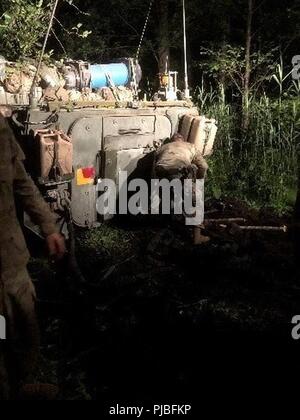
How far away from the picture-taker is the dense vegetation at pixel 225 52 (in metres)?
8.39

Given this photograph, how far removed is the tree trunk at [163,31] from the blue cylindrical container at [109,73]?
408 centimetres

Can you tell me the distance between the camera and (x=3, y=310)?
274 centimetres

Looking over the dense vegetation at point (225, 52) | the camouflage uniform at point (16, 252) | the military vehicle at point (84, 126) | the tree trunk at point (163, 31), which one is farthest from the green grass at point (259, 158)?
the camouflage uniform at point (16, 252)

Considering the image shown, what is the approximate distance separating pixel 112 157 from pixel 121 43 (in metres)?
7.47

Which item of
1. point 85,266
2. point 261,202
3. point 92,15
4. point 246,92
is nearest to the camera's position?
point 85,266

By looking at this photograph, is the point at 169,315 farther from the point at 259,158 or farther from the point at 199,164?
the point at 259,158

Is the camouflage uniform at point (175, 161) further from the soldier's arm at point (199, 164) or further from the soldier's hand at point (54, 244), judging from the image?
the soldier's hand at point (54, 244)

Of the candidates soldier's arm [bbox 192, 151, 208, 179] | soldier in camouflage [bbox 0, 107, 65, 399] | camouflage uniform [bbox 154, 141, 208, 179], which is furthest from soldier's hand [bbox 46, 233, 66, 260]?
soldier's arm [bbox 192, 151, 208, 179]

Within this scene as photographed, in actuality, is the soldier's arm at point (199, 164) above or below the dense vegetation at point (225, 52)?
below

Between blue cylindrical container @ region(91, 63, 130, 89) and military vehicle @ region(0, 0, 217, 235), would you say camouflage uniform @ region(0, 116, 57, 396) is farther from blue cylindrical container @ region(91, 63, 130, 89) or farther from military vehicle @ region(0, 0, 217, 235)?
blue cylindrical container @ region(91, 63, 130, 89)

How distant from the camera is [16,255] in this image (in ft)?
8.90

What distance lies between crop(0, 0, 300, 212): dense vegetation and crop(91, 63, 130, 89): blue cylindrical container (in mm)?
724
